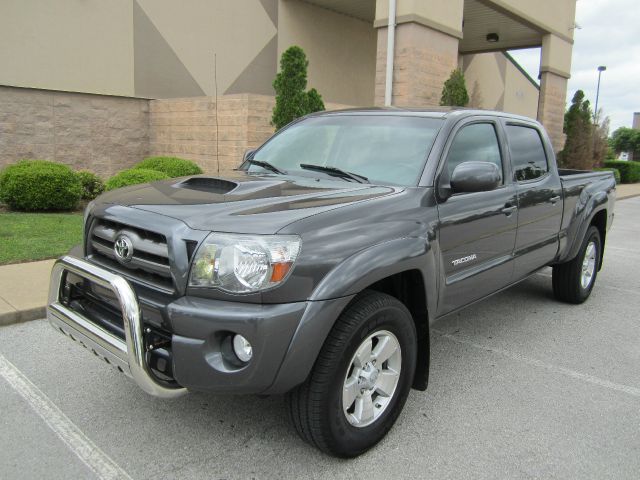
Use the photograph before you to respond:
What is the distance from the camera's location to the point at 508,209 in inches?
161

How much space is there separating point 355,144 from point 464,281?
1192 millimetres

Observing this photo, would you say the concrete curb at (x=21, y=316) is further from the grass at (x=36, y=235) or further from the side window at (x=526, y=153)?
the side window at (x=526, y=153)

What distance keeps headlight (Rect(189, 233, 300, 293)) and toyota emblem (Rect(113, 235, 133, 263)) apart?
1.61 feet

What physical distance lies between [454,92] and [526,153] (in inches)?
331

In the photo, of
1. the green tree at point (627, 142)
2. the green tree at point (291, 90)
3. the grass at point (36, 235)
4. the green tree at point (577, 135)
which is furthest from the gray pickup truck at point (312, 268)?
the green tree at point (627, 142)

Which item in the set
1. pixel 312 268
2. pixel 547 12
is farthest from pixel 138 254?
pixel 547 12

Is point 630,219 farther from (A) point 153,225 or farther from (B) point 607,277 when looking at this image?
(A) point 153,225

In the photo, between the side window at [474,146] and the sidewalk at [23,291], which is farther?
the sidewalk at [23,291]

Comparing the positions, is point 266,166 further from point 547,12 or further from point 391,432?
point 547,12

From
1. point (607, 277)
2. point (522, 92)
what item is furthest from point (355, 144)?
point (522, 92)

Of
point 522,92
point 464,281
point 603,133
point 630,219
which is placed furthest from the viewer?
point 603,133

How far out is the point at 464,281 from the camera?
364cm

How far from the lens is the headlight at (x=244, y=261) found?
2.45m

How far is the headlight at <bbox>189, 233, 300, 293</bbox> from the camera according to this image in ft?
8.04
